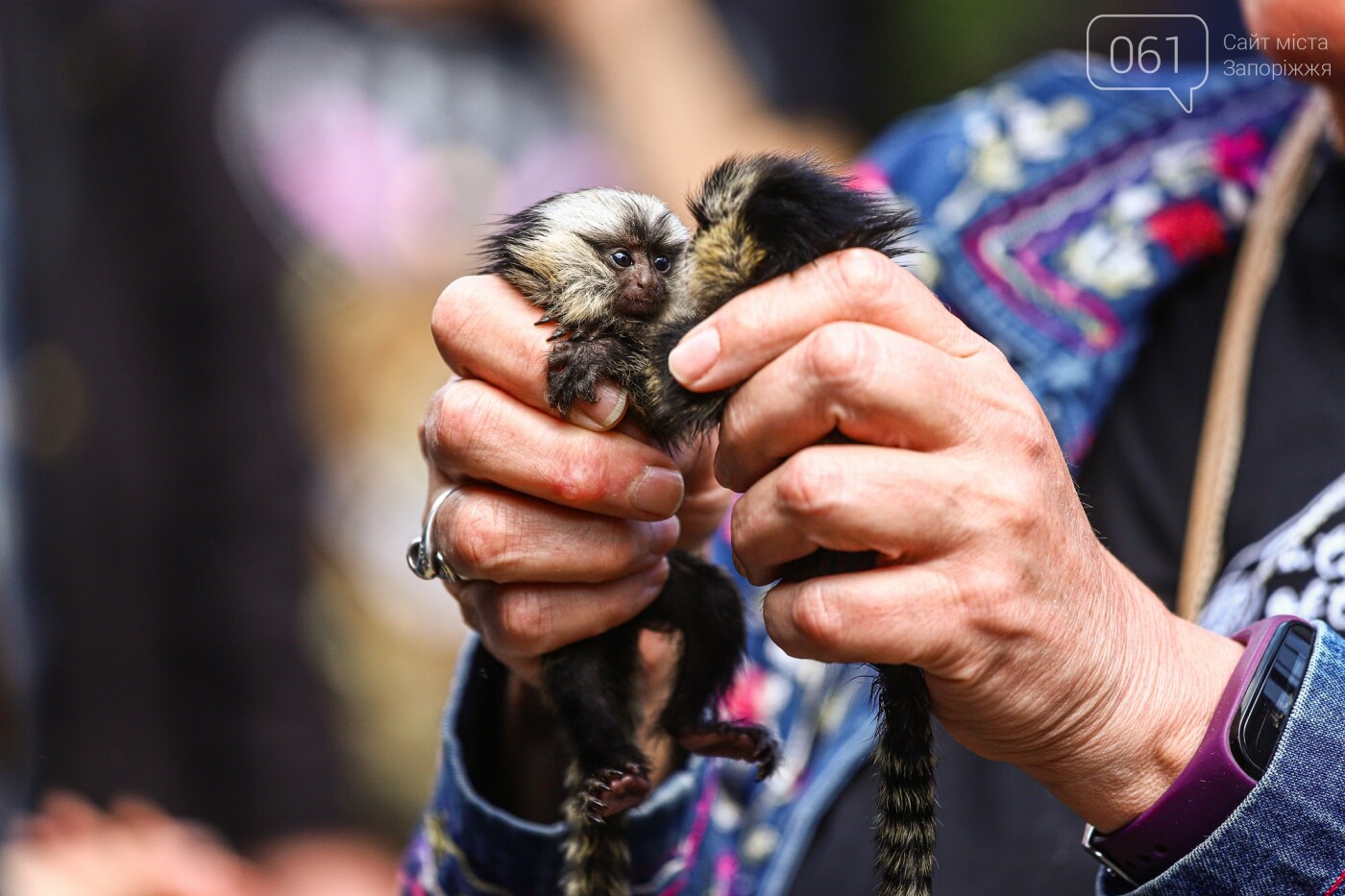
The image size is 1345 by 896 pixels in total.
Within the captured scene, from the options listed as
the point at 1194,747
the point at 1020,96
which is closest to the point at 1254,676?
the point at 1194,747

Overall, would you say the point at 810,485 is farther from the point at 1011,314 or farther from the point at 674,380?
the point at 1011,314

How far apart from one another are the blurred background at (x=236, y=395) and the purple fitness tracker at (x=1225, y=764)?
2062 millimetres

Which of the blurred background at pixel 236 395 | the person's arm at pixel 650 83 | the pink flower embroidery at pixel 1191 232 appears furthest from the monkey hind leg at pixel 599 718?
the person's arm at pixel 650 83

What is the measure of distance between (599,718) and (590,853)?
13 centimetres

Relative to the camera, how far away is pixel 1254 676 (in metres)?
0.85

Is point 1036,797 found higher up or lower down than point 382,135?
lower down

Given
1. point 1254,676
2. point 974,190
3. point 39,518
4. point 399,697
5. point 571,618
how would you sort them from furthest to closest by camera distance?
point 399,697 < point 39,518 < point 974,190 < point 571,618 < point 1254,676

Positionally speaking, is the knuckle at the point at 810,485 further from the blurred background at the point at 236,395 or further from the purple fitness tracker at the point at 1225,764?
the blurred background at the point at 236,395

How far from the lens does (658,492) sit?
0.90m

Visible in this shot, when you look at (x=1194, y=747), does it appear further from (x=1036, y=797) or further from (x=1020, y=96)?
(x=1020, y=96)

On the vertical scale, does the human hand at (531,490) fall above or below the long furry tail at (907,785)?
above

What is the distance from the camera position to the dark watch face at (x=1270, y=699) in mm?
821

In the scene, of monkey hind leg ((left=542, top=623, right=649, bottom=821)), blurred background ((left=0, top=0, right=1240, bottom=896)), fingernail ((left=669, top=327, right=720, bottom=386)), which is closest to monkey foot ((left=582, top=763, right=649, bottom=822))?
monkey hind leg ((left=542, top=623, right=649, bottom=821))

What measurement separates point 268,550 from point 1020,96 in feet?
6.23
